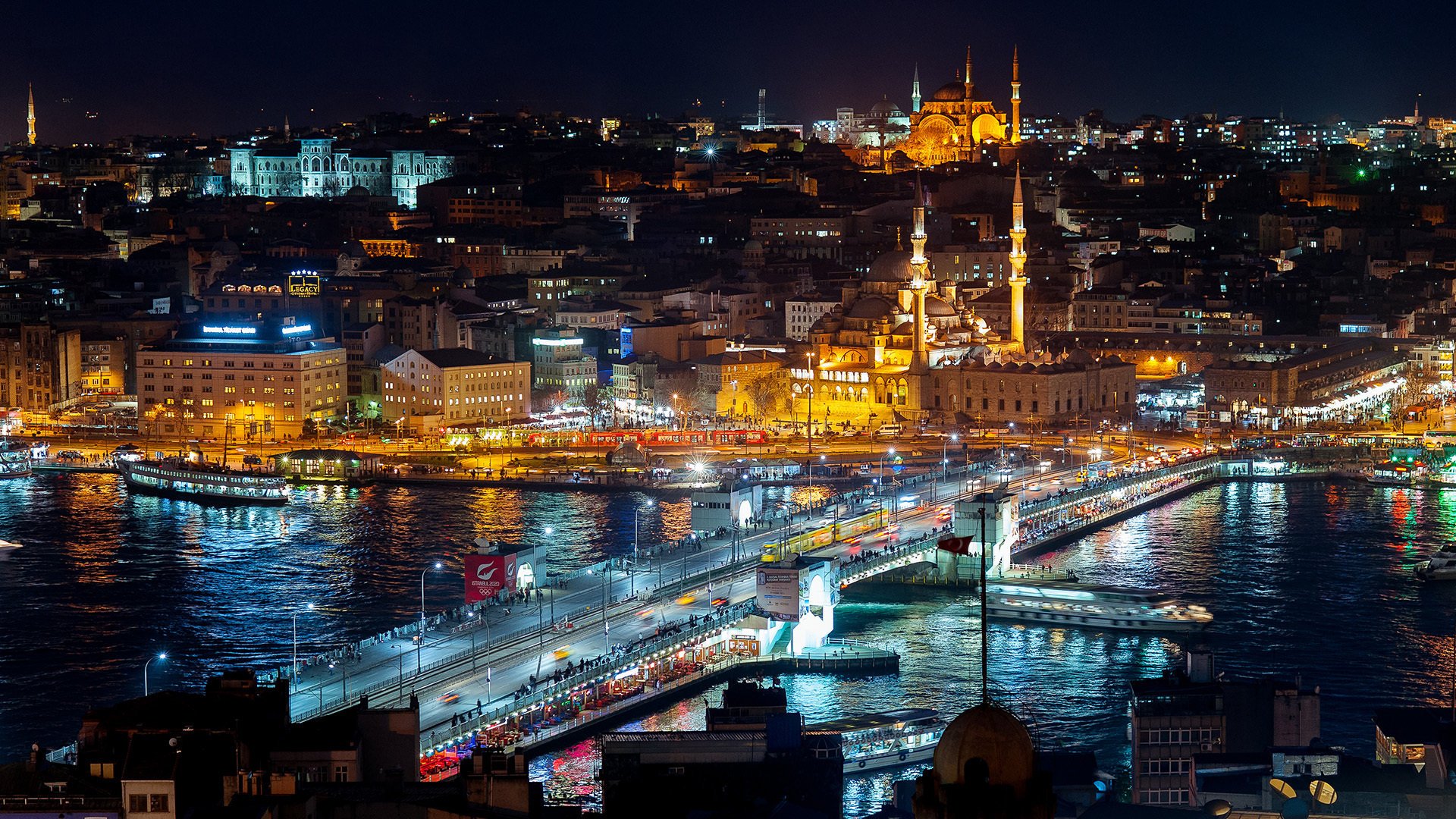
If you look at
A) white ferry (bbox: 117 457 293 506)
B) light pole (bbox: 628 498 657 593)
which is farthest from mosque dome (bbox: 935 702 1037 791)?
white ferry (bbox: 117 457 293 506)

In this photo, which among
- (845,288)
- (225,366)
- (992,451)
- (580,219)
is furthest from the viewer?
(580,219)

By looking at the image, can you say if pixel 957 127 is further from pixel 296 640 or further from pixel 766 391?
pixel 296 640

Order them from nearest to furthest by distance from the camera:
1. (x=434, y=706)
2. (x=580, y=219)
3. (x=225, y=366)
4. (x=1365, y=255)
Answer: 1. (x=434, y=706)
2. (x=225, y=366)
3. (x=1365, y=255)
4. (x=580, y=219)

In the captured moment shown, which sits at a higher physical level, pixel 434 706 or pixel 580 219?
pixel 580 219

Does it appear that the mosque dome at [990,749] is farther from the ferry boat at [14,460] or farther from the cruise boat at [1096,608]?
the ferry boat at [14,460]

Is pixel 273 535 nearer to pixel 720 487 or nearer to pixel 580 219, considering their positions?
pixel 720 487

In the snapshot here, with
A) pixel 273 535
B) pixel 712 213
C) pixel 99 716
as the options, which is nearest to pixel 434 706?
pixel 99 716

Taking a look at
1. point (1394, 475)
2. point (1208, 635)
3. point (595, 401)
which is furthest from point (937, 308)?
point (1208, 635)
